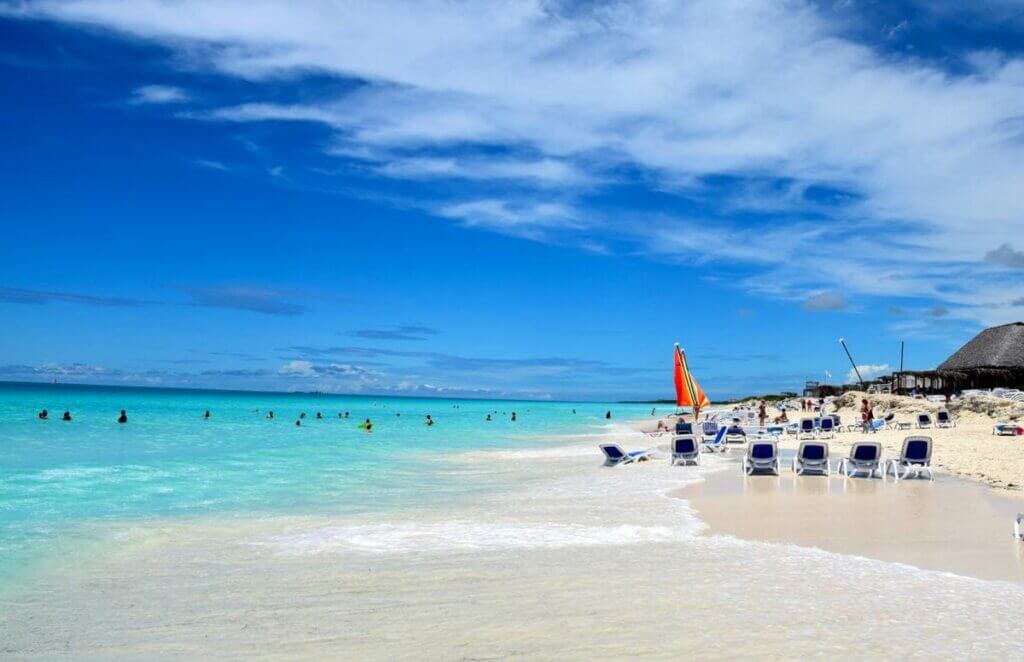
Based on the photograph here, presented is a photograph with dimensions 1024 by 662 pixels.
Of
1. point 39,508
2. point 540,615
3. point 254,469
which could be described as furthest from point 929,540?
point 254,469

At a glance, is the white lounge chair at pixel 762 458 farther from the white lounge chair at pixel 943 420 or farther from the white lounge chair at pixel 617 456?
the white lounge chair at pixel 943 420

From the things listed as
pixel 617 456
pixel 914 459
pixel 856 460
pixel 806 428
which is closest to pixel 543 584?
pixel 856 460

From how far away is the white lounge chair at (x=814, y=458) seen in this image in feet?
46.7

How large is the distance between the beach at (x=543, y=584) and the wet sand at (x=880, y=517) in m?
0.05

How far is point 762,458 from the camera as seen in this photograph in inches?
576

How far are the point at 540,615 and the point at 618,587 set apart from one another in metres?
1.02

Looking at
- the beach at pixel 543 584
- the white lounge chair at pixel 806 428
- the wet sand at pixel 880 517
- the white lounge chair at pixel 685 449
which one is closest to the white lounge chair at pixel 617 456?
the white lounge chair at pixel 685 449

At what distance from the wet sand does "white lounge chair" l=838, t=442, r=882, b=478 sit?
31 centimetres

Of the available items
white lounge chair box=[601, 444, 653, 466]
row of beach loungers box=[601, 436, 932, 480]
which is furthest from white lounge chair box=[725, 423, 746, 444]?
row of beach loungers box=[601, 436, 932, 480]

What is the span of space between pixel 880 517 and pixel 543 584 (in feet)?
17.6

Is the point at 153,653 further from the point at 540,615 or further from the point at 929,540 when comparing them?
the point at 929,540

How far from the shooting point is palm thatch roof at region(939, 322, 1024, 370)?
45.8 meters

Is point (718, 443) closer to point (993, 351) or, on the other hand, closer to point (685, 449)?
point (685, 449)

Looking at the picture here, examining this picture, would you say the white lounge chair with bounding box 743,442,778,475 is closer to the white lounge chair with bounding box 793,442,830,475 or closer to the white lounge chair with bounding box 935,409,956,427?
the white lounge chair with bounding box 793,442,830,475
